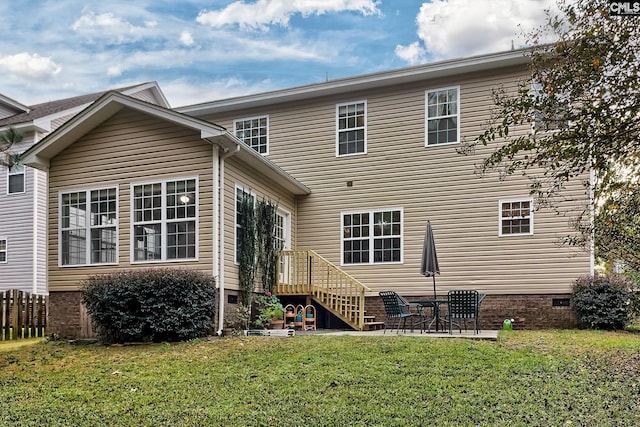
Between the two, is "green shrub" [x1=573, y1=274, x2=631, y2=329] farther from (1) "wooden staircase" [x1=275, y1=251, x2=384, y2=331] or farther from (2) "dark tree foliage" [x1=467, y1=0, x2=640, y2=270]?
(2) "dark tree foliage" [x1=467, y1=0, x2=640, y2=270]

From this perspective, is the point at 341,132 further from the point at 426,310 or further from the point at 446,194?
the point at 426,310

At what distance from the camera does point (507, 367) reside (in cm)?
668

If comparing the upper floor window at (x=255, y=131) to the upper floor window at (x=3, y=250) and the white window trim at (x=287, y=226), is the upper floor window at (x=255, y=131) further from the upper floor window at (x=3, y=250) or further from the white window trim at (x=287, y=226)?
the upper floor window at (x=3, y=250)

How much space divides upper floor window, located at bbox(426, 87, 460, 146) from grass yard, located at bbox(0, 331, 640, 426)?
5.99m

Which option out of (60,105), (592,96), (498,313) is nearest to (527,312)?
(498,313)

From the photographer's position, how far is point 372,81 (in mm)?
13383

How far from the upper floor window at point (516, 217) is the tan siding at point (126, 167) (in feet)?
22.7

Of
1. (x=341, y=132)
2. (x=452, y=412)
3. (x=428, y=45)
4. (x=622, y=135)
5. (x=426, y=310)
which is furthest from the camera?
(x=428, y=45)

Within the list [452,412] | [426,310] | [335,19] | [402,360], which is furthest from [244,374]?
[335,19]

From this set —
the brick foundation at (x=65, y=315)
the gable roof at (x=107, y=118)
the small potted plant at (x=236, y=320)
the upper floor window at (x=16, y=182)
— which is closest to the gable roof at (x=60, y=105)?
the upper floor window at (x=16, y=182)

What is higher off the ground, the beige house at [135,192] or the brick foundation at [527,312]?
the beige house at [135,192]

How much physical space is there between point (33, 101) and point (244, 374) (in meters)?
19.4

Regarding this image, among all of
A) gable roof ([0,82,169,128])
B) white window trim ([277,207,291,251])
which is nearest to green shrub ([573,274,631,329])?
white window trim ([277,207,291,251])

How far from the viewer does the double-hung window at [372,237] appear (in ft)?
44.0
